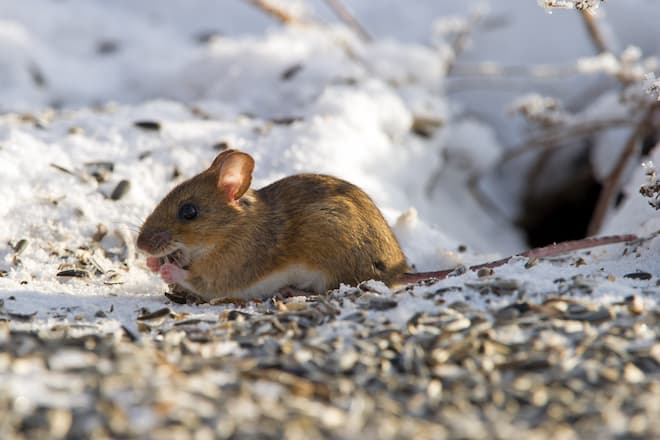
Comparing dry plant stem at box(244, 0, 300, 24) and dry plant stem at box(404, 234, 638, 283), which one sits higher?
dry plant stem at box(244, 0, 300, 24)

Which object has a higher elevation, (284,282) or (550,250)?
(550,250)

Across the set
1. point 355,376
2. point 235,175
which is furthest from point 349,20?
point 355,376

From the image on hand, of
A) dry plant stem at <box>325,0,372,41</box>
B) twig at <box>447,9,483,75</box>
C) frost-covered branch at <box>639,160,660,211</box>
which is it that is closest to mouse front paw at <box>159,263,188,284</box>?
frost-covered branch at <box>639,160,660,211</box>

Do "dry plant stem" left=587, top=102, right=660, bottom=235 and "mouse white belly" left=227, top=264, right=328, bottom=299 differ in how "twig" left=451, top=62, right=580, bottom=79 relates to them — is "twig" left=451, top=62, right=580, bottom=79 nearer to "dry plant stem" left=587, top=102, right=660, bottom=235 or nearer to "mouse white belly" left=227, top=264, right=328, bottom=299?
"dry plant stem" left=587, top=102, right=660, bottom=235

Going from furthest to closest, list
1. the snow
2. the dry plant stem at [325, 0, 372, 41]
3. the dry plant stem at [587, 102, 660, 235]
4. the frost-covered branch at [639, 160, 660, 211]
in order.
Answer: the dry plant stem at [325, 0, 372, 41] → the dry plant stem at [587, 102, 660, 235] → the snow → the frost-covered branch at [639, 160, 660, 211]

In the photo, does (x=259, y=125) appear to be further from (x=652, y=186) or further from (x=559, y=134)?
(x=652, y=186)

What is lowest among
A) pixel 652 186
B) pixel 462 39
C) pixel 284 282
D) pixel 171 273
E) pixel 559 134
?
pixel 171 273
